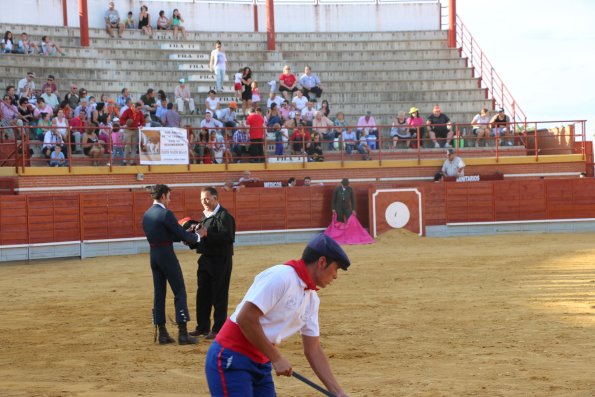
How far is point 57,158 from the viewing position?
2127 centimetres

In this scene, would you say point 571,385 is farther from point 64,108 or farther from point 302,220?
point 64,108

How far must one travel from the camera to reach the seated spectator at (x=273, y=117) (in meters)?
24.1

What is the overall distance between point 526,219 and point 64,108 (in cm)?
1246

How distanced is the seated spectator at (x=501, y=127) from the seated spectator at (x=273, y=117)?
18.9 ft

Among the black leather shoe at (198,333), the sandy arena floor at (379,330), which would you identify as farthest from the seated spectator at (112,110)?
the black leather shoe at (198,333)

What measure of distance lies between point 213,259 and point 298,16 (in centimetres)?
2530

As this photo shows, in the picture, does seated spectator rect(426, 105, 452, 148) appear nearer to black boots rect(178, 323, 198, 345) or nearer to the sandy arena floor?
the sandy arena floor

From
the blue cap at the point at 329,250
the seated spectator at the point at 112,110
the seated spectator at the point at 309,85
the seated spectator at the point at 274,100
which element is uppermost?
the seated spectator at the point at 309,85

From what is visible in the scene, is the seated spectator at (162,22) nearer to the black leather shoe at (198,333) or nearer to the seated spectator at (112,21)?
the seated spectator at (112,21)

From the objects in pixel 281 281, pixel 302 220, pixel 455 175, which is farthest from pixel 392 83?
pixel 281 281

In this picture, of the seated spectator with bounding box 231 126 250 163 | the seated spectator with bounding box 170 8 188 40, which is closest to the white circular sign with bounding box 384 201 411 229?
the seated spectator with bounding box 231 126 250 163

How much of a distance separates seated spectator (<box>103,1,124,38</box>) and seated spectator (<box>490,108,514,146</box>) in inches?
497

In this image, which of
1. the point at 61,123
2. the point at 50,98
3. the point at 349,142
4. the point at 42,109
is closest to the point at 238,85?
the point at 349,142

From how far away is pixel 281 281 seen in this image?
4.14 m
